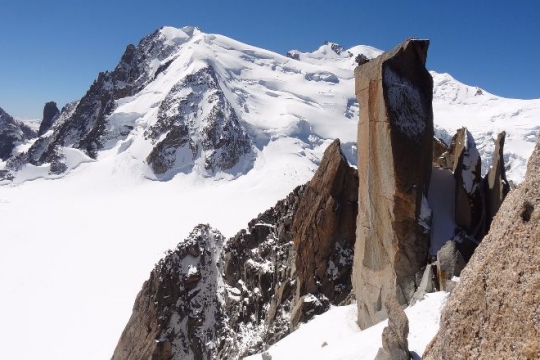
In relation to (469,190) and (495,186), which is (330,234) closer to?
(469,190)

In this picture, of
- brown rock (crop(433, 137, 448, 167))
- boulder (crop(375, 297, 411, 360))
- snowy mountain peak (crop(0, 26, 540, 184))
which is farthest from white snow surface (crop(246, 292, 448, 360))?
snowy mountain peak (crop(0, 26, 540, 184))

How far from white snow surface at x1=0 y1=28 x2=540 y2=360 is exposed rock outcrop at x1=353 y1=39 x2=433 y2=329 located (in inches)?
156

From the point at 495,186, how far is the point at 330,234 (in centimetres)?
1110

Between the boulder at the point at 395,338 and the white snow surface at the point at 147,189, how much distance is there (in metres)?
3.14

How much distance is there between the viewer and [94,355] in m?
40.4

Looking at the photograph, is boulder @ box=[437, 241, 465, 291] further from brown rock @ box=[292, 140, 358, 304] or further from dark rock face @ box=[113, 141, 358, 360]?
brown rock @ box=[292, 140, 358, 304]

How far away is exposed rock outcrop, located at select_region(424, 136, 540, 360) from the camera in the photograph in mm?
5988

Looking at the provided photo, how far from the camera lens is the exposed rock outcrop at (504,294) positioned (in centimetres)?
599

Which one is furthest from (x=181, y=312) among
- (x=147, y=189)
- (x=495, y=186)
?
(x=147, y=189)

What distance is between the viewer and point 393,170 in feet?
64.2

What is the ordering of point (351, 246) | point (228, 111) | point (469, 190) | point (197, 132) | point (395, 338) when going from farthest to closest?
point (228, 111) → point (197, 132) → point (351, 246) → point (469, 190) → point (395, 338)

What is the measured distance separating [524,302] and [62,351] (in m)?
44.8

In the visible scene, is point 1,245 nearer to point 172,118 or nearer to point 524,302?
point 172,118

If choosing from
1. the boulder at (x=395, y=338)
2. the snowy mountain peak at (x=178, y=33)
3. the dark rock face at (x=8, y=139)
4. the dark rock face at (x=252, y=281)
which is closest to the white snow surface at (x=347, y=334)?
the boulder at (x=395, y=338)
